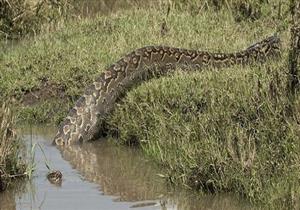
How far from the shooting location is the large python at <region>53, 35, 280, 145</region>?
34.7 feet

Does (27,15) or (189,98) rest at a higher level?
(27,15)

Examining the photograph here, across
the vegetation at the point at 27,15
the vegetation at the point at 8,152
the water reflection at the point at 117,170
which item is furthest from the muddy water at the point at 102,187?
the vegetation at the point at 27,15

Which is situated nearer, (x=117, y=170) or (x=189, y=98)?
(x=117, y=170)

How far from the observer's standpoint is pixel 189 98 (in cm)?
996

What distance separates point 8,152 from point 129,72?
10.1ft

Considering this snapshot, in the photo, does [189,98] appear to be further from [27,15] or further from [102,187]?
[27,15]

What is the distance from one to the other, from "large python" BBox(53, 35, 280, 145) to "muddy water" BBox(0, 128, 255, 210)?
12.4 inches

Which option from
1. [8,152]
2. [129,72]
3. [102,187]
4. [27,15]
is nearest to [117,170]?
[102,187]

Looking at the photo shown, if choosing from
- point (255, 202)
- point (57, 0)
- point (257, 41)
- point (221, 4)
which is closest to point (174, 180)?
point (255, 202)

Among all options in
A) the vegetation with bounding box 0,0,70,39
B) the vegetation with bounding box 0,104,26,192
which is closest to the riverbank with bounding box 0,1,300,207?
the vegetation with bounding box 0,0,70,39

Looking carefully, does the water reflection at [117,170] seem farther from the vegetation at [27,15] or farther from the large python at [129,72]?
the vegetation at [27,15]

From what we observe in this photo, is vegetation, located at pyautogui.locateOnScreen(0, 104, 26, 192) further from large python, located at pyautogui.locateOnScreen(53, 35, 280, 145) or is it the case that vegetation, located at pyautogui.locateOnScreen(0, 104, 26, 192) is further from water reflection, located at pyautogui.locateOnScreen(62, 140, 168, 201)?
large python, located at pyautogui.locateOnScreen(53, 35, 280, 145)

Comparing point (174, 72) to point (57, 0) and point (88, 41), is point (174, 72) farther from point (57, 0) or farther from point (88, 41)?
point (57, 0)

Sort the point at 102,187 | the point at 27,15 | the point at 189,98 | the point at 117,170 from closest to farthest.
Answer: the point at 102,187
the point at 117,170
the point at 189,98
the point at 27,15
